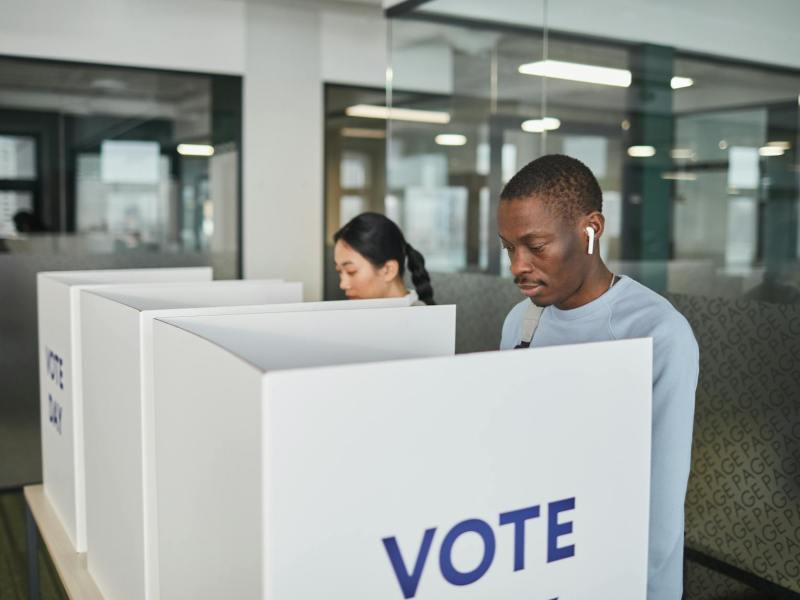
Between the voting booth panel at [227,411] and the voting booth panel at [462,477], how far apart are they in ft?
0.05

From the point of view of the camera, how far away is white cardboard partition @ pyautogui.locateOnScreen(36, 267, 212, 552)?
146cm

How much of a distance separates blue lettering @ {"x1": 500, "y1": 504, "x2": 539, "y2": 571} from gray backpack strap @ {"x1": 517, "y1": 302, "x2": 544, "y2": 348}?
546 millimetres

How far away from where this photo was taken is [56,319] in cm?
162

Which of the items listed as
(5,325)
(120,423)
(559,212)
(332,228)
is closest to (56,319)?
(120,423)

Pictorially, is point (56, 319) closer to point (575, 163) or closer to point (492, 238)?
point (575, 163)

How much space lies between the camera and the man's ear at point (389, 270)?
2342mm

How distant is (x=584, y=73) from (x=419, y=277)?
1019 millimetres

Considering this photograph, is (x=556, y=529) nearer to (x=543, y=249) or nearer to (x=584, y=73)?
(x=543, y=249)

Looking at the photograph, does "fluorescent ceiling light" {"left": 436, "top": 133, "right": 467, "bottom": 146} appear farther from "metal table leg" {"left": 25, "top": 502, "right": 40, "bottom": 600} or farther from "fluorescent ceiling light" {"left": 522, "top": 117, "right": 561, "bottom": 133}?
"metal table leg" {"left": 25, "top": 502, "right": 40, "bottom": 600}

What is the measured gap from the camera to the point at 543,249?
4.03 feet

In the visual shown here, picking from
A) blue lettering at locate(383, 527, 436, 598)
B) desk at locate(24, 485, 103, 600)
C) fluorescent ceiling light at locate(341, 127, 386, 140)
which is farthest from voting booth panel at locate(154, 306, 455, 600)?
fluorescent ceiling light at locate(341, 127, 386, 140)

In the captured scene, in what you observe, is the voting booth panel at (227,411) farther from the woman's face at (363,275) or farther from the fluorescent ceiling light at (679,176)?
the fluorescent ceiling light at (679,176)

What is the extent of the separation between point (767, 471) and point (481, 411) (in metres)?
1.49

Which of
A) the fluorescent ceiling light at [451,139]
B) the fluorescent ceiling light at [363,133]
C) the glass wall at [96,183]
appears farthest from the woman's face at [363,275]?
the fluorescent ceiling light at [363,133]
